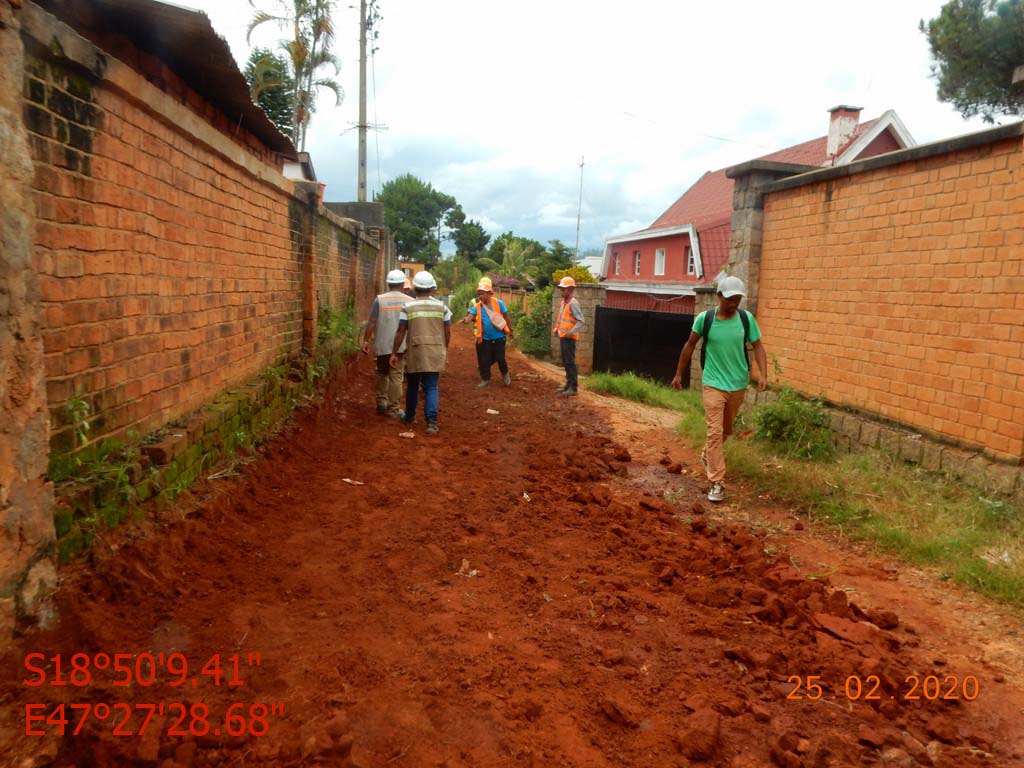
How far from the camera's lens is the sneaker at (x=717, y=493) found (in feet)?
18.0

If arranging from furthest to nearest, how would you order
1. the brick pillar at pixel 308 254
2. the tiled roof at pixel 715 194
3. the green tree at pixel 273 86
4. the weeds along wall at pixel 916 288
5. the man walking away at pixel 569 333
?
the tiled roof at pixel 715 194
the green tree at pixel 273 86
the man walking away at pixel 569 333
the brick pillar at pixel 308 254
the weeds along wall at pixel 916 288

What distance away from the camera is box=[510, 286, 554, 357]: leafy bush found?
54.8ft

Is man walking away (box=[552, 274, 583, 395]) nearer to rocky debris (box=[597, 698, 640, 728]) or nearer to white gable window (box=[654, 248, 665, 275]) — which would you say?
rocky debris (box=[597, 698, 640, 728])

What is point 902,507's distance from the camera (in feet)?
16.1

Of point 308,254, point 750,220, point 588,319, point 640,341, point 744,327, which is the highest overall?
point 750,220

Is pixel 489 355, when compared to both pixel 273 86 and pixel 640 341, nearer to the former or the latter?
pixel 640 341

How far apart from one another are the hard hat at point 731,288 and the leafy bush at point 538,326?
36.9 feet

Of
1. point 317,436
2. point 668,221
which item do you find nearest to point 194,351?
point 317,436

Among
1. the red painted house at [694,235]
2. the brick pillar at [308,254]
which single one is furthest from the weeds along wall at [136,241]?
the red painted house at [694,235]

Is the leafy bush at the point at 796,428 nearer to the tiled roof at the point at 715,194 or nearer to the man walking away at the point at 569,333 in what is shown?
the man walking away at the point at 569,333

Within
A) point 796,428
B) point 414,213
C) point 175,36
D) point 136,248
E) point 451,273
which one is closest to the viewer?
point 136,248

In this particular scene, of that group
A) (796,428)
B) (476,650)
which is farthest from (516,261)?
(476,650)

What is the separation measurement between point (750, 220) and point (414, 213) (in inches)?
1956

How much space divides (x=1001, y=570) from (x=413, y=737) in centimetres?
344
